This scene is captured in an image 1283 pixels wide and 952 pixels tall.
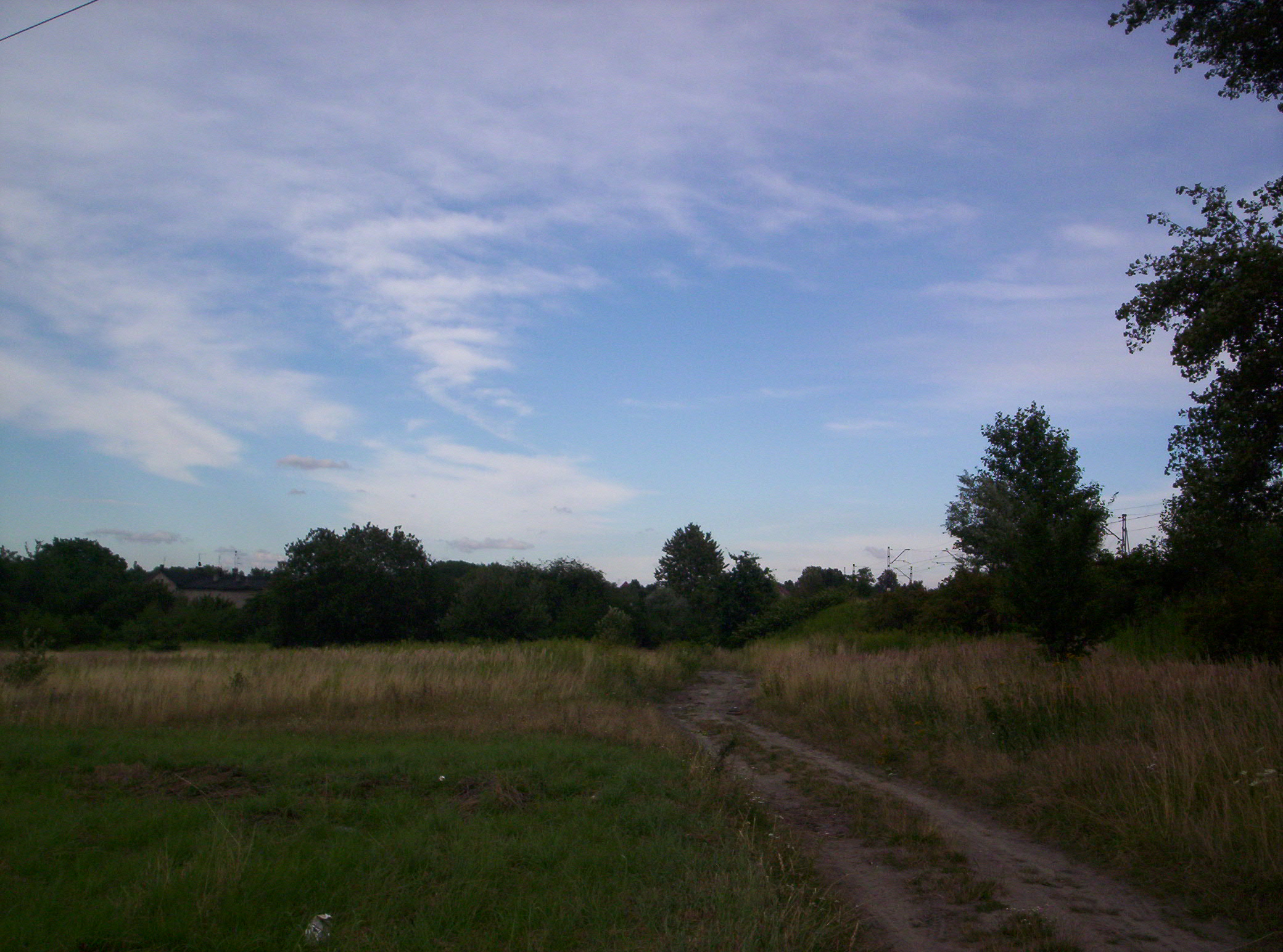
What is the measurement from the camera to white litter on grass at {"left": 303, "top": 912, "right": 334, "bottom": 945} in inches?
170

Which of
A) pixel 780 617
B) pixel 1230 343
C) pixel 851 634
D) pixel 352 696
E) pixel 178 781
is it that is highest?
pixel 1230 343

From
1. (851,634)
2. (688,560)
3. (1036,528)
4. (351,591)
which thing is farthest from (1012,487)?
(688,560)

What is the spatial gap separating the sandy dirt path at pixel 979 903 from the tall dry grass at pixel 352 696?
400 cm

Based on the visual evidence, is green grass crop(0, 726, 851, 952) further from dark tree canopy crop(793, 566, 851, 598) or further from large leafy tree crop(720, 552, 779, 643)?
dark tree canopy crop(793, 566, 851, 598)

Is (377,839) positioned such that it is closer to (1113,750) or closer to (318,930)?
(318,930)

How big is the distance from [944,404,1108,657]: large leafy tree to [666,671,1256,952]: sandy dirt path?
5793 mm

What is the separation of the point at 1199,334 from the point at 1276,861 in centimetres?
842

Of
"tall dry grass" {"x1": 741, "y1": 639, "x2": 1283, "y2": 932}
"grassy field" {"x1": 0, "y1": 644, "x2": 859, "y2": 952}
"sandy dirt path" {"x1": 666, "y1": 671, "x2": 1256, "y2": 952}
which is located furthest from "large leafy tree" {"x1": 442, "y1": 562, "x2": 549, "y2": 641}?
"sandy dirt path" {"x1": 666, "y1": 671, "x2": 1256, "y2": 952}

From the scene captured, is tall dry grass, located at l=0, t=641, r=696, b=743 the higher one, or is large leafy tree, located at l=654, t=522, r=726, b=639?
large leafy tree, located at l=654, t=522, r=726, b=639

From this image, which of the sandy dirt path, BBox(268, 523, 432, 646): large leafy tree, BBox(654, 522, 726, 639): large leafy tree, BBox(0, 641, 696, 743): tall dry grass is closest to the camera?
the sandy dirt path

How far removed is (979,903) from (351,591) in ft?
147

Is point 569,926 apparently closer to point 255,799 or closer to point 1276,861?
point 255,799

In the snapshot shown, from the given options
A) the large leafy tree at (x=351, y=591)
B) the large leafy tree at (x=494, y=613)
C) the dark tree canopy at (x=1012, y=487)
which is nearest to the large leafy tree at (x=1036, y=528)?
the dark tree canopy at (x=1012, y=487)

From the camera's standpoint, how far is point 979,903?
593cm
